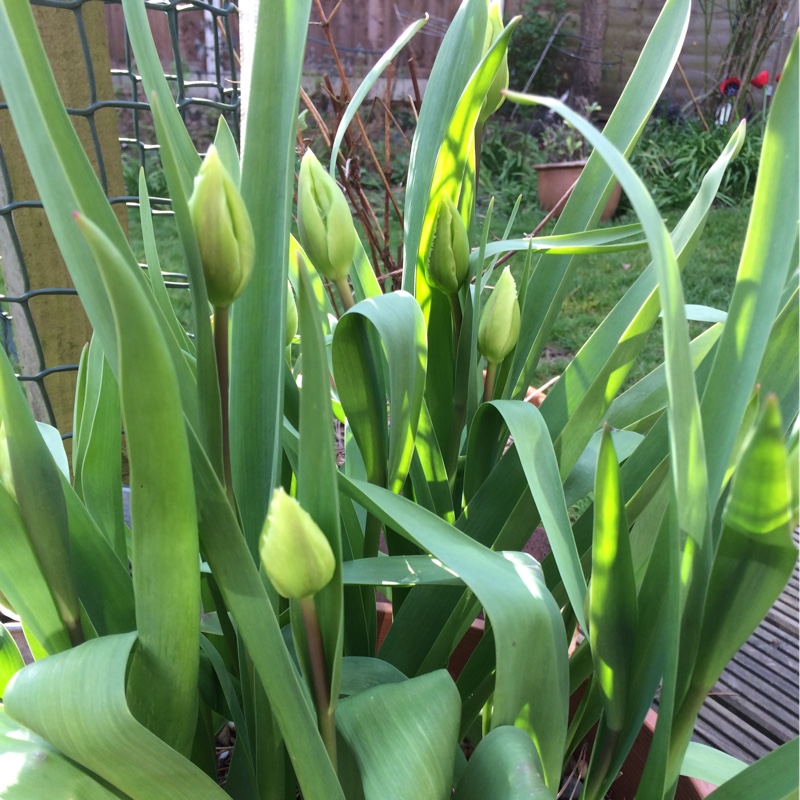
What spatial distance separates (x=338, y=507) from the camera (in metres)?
0.34

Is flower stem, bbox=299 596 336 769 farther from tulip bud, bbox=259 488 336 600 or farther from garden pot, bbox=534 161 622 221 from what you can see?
garden pot, bbox=534 161 622 221

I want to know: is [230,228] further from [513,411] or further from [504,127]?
[504,127]

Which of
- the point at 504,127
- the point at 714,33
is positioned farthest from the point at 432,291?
the point at 714,33

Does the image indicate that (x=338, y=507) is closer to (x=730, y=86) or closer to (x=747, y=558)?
(x=747, y=558)

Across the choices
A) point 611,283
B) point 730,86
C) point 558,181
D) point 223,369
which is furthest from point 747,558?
point 730,86

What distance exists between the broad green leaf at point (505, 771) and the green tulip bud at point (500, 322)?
24cm

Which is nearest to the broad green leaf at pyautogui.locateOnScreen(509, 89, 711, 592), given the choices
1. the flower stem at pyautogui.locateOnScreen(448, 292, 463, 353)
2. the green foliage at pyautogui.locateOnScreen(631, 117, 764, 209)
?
the flower stem at pyautogui.locateOnScreen(448, 292, 463, 353)

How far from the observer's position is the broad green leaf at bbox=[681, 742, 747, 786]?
0.48m

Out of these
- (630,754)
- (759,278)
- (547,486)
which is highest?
(759,278)

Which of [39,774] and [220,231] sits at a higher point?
[220,231]

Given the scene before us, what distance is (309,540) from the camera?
273 mm

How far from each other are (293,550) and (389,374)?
156mm

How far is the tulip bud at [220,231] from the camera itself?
0.28 meters

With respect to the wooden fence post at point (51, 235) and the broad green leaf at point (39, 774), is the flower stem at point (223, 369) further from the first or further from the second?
the wooden fence post at point (51, 235)
